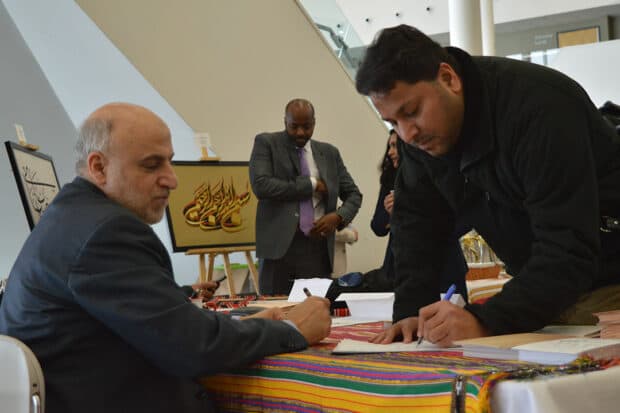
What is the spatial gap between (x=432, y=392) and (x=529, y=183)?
508 mm

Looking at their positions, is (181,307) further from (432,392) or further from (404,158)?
(404,158)

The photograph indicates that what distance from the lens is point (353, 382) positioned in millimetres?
1167

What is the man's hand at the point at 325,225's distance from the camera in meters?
4.16

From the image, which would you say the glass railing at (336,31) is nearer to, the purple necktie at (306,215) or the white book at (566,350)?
the purple necktie at (306,215)

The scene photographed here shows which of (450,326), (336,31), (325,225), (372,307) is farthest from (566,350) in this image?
(336,31)

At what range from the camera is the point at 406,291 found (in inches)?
68.7

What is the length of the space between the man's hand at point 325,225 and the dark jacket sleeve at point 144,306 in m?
2.79

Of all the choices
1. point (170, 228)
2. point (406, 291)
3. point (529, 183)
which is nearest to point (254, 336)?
point (406, 291)

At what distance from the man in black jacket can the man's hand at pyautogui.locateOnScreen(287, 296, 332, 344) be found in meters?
0.13

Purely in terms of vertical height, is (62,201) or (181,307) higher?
(62,201)

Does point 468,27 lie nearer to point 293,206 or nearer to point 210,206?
point 210,206

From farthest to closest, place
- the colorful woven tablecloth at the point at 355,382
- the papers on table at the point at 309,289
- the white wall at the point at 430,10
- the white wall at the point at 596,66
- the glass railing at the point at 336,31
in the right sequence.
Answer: the white wall at the point at 430,10 → the white wall at the point at 596,66 → the glass railing at the point at 336,31 → the papers on table at the point at 309,289 → the colorful woven tablecloth at the point at 355,382

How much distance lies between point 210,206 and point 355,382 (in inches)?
152

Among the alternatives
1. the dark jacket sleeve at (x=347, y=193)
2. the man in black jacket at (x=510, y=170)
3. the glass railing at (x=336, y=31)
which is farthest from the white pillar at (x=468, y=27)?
the man in black jacket at (x=510, y=170)
